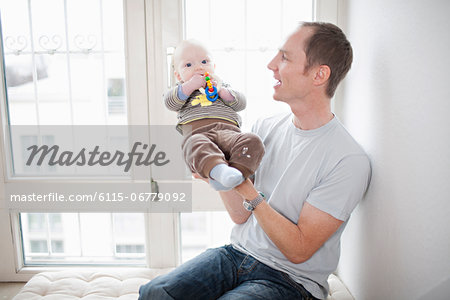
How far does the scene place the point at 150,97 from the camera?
73.5 inches

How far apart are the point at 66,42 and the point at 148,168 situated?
0.76 m

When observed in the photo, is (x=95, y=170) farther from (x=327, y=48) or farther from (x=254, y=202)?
(x=327, y=48)

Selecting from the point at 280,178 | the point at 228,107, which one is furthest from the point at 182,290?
the point at 228,107

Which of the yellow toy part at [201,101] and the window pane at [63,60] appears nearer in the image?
the yellow toy part at [201,101]

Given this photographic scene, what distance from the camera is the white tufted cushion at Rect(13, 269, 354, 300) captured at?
5.39 feet

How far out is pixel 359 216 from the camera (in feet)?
5.02

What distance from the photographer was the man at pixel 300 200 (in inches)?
49.6

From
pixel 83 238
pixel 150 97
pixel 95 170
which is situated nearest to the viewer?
pixel 150 97

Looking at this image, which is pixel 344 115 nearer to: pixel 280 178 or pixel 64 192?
pixel 280 178

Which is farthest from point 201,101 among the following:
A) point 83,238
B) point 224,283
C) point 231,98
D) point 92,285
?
point 83,238

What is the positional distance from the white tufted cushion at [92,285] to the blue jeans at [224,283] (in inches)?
17.0

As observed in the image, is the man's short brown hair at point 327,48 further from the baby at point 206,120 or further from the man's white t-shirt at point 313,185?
the baby at point 206,120

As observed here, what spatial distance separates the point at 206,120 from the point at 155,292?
2.15ft

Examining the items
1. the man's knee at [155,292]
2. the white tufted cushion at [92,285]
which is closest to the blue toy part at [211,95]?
the man's knee at [155,292]
